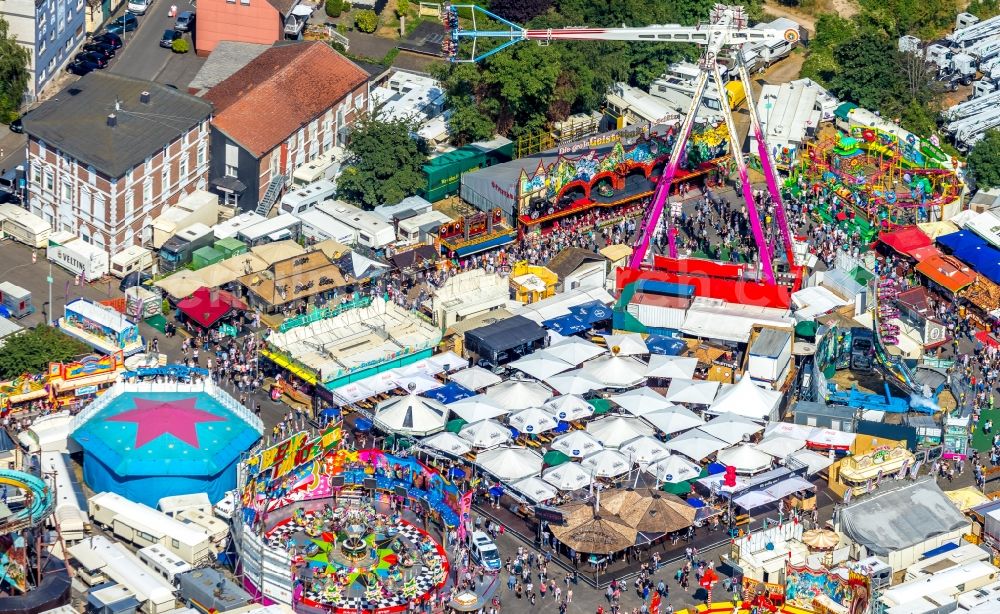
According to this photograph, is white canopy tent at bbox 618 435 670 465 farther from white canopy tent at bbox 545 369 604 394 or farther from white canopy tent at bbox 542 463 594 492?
white canopy tent at bbox 545 369 604 394

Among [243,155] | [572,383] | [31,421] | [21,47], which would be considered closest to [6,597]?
[31,421]

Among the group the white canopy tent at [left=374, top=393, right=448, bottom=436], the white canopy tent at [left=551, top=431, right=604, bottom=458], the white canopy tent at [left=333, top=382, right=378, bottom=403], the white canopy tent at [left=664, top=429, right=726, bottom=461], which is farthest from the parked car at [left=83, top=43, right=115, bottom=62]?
the white canopy tent at [left=664, top=429, right=726, bottom=461]

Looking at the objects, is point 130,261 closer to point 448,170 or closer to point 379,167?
point 379,167

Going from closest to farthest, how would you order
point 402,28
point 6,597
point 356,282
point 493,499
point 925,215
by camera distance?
1. point 6,597
2. point 493,499
3. point 356,282
4. point 925,215
5. point 402,28

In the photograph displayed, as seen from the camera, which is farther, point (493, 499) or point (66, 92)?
point (66, 92)

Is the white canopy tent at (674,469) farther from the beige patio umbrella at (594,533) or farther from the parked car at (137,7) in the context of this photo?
the parked car at (137,7)

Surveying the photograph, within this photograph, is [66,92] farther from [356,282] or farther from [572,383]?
[572,383]

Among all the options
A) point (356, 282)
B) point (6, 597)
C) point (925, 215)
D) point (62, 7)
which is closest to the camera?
point (6, 597)

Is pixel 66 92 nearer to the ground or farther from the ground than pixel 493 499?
farther from the ground
